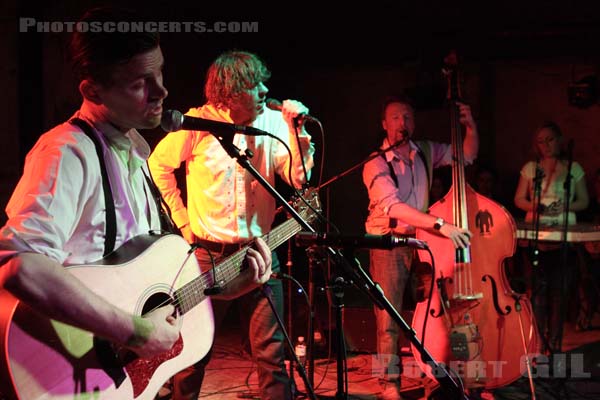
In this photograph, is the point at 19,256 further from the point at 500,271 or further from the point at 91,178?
the point at 500,271

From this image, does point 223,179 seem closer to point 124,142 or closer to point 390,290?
point 124,142

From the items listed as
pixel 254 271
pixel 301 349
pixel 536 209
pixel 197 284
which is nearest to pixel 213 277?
pixel 197 284

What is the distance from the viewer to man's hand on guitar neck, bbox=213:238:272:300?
10.3 ft

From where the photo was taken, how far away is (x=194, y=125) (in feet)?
9.36

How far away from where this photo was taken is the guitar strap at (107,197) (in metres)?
2.56

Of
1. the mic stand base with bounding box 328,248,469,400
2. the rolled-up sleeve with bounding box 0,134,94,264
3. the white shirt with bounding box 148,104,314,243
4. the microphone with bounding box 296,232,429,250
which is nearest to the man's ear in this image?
the rolled-up sleeve with bounding box 0,134,94,264

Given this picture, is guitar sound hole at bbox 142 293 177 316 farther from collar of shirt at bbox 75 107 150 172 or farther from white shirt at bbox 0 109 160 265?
collar of shirt at bbox 75 107 150 172

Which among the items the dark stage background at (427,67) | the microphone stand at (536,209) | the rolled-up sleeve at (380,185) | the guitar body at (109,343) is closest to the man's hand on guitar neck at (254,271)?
the guitar body at (109,343)

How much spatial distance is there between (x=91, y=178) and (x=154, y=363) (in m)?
0.80

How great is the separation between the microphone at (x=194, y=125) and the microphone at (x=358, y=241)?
0.53 m

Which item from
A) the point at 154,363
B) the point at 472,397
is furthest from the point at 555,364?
the point at 154,363

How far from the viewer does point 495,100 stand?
9492mm

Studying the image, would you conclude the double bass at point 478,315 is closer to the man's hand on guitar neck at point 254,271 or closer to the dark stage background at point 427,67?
the man's hand on guitar neck at point 254,271
